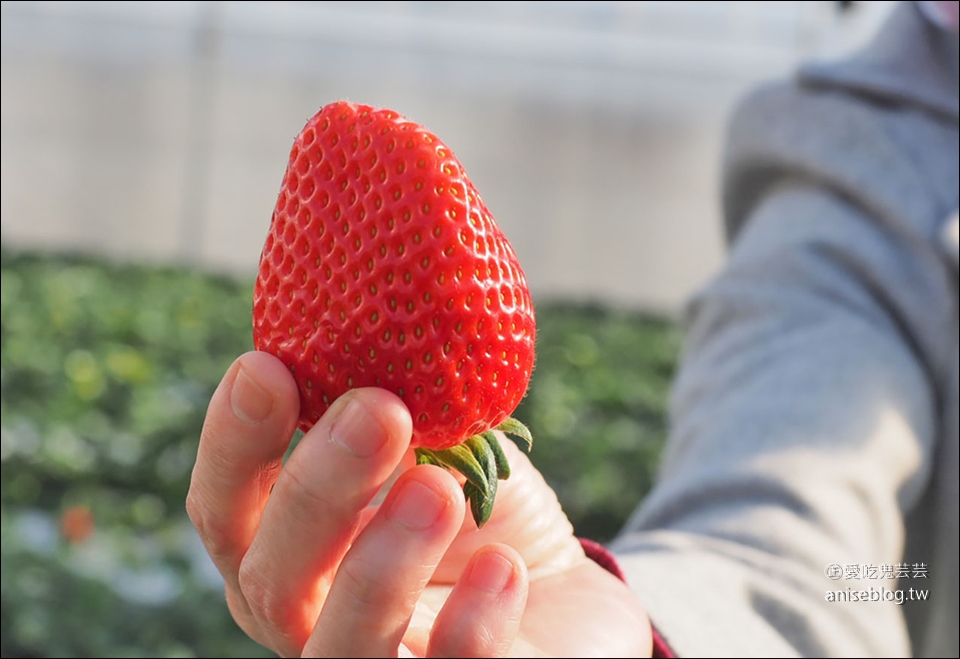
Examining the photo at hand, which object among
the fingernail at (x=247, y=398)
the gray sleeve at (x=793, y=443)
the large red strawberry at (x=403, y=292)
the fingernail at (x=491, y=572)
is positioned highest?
the large red strawberry at (x=403, y=292)

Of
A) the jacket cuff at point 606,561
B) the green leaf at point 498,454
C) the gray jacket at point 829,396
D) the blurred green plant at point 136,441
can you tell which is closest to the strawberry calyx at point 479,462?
the green leaf at point 498,454

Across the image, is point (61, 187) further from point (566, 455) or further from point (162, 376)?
point (566, 455)

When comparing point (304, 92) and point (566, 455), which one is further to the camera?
point (304, 92)

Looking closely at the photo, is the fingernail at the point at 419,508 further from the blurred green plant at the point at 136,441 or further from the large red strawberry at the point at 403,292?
the blurred green plant at the point at 136,441

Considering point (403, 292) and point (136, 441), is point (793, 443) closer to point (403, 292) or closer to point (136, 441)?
point (403, 292)

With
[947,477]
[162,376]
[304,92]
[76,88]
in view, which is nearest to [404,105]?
[304,92]

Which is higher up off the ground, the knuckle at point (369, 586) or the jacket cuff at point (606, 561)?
the knuckle at point (369, 586)

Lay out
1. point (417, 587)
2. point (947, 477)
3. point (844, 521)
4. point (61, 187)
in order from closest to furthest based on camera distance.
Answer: point (417, 587)
point (844, 521)
point (947, 477)
point (61, 187)
